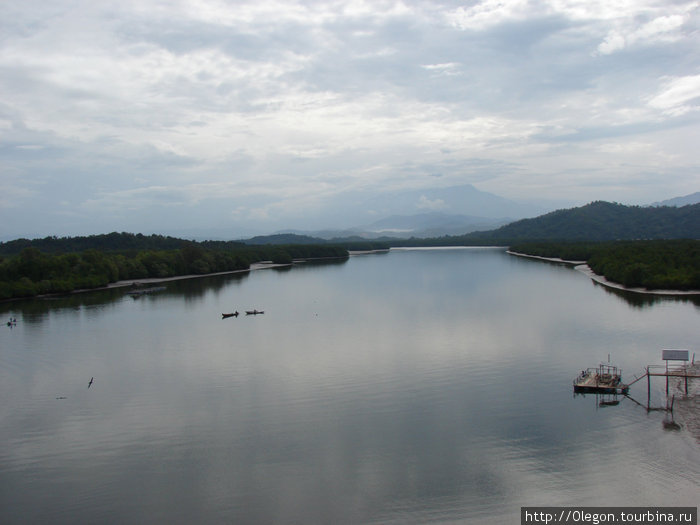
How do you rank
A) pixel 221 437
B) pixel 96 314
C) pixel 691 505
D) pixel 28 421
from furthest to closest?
pixel 96 314, pixel 28 421, pixel 221 437, pixel 691 505

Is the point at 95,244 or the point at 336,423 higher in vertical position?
the point at 95,244

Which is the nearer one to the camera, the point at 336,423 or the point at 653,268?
the point at 336,423

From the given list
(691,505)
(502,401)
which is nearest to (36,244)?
(502,401)

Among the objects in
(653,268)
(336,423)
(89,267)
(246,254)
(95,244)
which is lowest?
(336,423)

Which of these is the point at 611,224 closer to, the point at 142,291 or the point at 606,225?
the point at 606,225

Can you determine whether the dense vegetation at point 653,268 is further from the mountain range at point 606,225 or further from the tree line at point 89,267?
the mountain range at point 606,225

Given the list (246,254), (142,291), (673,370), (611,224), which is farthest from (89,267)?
(611,224)

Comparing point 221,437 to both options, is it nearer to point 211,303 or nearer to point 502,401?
point 502,401
